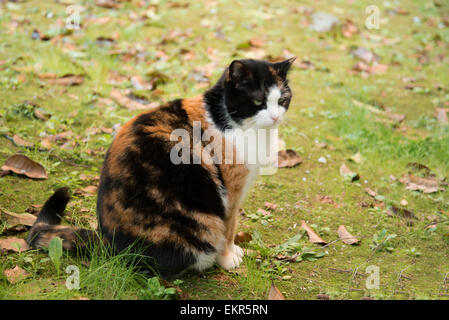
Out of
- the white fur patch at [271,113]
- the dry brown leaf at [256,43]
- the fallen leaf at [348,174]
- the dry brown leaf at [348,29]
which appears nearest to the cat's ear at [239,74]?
the white fur patch at [271,113]

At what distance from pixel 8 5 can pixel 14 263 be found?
207 inches

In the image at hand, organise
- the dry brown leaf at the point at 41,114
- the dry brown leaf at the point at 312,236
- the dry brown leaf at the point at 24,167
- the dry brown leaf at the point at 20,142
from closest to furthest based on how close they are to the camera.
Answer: the dry brown leaf at the point at 312,236 < the dry brown leaf at the point at 24,167 < the dry brown leaf at the point at 20,142 < the dry brown leaf at the point at 41,114

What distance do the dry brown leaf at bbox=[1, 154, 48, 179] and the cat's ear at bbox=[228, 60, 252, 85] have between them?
1616mm

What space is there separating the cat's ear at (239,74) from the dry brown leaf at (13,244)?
1.59 m

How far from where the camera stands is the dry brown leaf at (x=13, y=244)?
8.30ft

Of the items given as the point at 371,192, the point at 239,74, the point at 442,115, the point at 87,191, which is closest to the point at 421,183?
the point at 371,192

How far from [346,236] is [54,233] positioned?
1.93m

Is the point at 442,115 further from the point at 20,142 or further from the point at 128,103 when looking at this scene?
the point at 20,142

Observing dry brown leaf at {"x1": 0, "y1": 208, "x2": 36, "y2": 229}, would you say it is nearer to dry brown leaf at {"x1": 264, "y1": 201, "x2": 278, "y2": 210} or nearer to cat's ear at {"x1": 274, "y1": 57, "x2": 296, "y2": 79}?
dry brown leaf at {"x1": 264, "y1": 201, "x2": 278, "y2": 210}

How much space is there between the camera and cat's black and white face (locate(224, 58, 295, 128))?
2709 millimetres

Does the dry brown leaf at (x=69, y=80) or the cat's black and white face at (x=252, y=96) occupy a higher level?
the cat's black and white face at (x=252, y=96)

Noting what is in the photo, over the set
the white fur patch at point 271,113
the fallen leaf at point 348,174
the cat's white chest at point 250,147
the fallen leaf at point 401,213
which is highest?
the white fur patch at point 271,113

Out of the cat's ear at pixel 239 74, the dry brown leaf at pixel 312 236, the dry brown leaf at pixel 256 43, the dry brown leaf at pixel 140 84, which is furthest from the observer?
the dry brown leaf at pixel 256 43

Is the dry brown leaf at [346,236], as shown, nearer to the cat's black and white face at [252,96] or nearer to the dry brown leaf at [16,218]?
the cat's black and white face at [252,96]
